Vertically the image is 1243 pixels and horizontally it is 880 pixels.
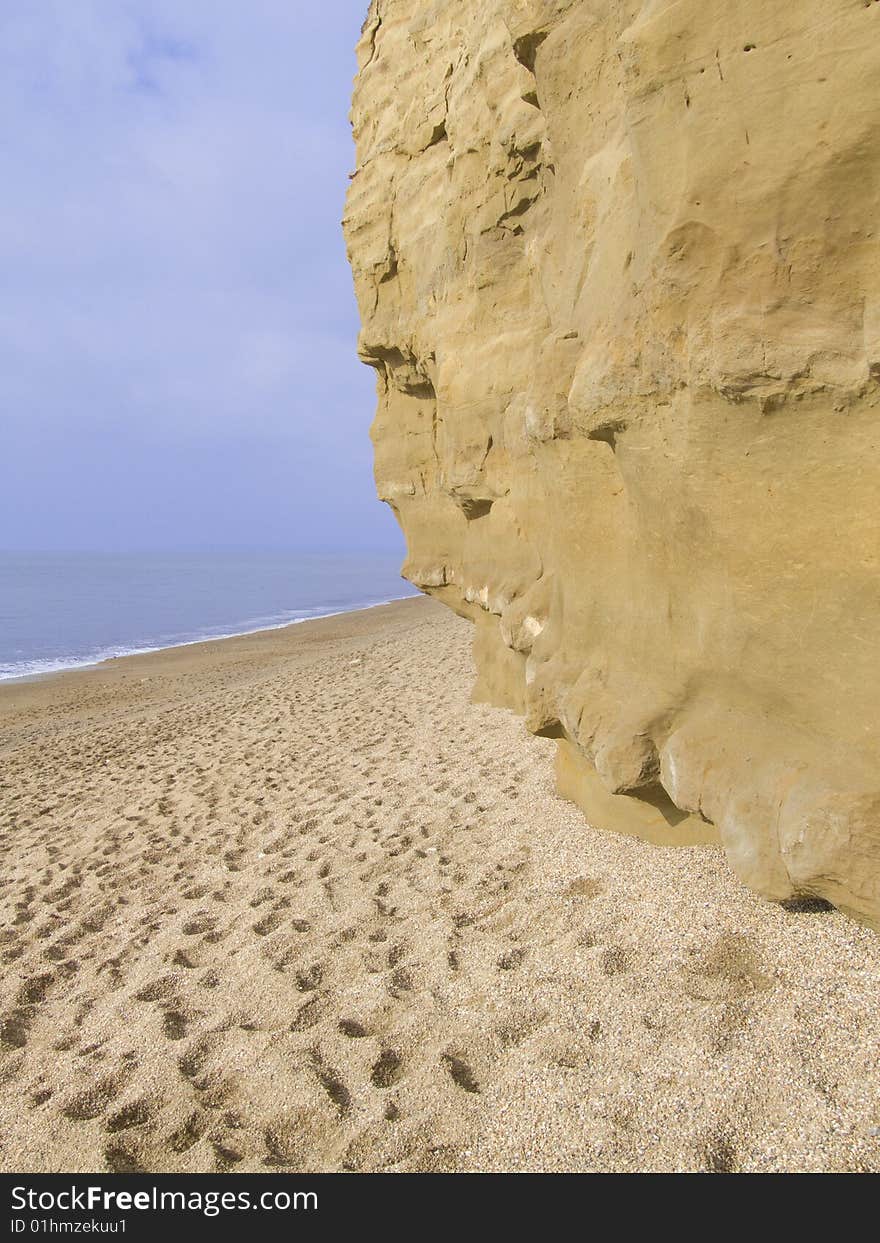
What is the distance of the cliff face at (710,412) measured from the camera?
7.25 feet

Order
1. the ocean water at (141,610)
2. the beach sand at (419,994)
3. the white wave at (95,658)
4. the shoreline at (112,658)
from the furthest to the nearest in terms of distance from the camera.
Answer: the ocean water at (141,610) → the white wave at (95,658) → the shoreline at (112,658) → the beach sand at (419,994)

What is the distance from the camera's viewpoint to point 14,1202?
229cm

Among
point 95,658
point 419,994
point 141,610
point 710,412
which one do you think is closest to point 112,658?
point 95,658

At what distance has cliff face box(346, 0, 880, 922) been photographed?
2.21 metres

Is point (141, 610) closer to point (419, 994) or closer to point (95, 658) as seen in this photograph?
point (95, 658)

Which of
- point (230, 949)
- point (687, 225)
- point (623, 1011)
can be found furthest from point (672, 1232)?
point (687, 225)

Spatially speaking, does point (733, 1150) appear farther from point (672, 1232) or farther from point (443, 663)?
point (443, 663)

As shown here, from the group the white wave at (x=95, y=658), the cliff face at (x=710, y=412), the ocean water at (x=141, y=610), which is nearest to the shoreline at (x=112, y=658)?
the white wave at (x=95, y=658)

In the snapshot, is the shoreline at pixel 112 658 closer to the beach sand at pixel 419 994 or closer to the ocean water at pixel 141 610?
the ocean water at pixel 141 610

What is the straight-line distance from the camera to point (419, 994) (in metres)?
2.99

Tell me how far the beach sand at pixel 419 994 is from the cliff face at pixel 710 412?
1.20 ft

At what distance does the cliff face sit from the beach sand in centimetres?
37

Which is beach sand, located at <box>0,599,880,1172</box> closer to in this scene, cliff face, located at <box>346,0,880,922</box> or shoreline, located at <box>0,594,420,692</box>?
cliff face, located at <box>346,0,880,922</box>

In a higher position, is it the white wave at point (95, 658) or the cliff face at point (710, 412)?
the cliff face at point (710, 412)
